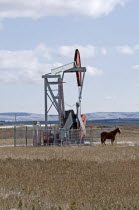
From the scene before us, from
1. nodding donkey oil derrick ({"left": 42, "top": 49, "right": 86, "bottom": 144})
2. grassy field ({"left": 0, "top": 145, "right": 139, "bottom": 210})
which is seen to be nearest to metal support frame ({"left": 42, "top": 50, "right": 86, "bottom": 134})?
nodding donkey oil derrick ({"left": 42, "top": 49, "right": 86, "bottom": 144})

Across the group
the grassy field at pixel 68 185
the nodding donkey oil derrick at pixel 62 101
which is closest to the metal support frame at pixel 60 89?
the nodding donkey oil derrick at pixel 62 101

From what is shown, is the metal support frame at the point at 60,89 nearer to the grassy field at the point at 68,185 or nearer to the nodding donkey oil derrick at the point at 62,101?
the nodding donkey oil derrick at the point at 62,101

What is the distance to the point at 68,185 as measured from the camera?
18156mm

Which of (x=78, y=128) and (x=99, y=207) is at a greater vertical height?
(x=78, y=128)

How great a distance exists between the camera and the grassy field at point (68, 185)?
46.8ft

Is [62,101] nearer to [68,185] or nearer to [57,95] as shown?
[57,95]

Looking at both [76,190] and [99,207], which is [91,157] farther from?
[99,207]

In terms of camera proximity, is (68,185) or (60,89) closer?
(68,185)

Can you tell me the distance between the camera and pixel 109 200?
1485 cm

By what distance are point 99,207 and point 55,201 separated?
5.40 ft

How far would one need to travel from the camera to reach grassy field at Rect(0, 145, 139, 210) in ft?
46.8

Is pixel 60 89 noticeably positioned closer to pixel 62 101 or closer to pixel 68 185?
pixel 62 101

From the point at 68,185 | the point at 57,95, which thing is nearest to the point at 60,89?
the point at 57,95

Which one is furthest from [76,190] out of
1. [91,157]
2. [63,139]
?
[63,139]
